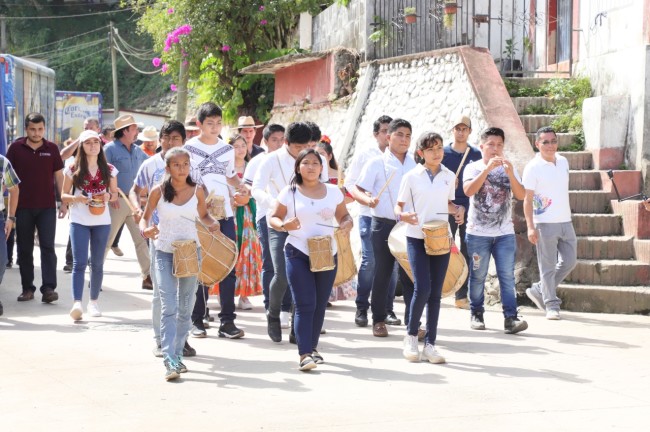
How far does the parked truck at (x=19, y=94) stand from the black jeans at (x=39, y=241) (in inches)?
59.6

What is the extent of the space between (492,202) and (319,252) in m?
2.42

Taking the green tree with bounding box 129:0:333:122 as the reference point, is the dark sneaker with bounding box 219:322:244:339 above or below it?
below

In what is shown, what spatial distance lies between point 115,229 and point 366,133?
5.01 m

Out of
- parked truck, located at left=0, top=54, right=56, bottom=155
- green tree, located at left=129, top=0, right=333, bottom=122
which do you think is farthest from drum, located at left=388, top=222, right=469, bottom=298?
green tree, located at left=129, top=0, right=333, bottom=122

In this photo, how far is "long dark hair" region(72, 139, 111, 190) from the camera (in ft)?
32.3

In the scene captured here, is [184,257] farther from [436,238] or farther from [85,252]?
[85,252]

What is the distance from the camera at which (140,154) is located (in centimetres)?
1215

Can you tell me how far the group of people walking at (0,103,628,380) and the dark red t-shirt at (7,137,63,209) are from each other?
1cm

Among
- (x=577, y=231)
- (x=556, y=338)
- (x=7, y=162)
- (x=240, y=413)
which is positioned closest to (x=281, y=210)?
(x=240, y=413)

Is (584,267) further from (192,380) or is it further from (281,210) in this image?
(192,380)

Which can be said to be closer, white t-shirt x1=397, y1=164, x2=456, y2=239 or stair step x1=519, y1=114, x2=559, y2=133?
white t-shirt x1=397, y1=164, x2=456, y2=239

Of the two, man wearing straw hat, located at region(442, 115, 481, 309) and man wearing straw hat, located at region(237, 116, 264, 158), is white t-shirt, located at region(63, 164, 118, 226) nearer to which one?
man wearing straw hat, located at region(237, 116, 264, 158)

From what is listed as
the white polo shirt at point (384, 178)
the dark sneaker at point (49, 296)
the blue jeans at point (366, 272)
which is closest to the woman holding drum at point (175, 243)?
the white polo shirt at point (384, 178)

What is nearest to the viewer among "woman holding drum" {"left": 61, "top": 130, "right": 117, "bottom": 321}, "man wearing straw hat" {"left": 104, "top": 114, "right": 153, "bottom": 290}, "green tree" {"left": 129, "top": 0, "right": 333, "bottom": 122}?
"woman holding drum" {"left": 61, "top": 130, "right": 117, "bottom": 321}
